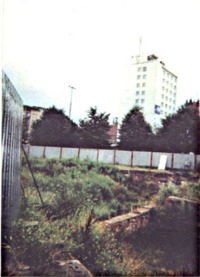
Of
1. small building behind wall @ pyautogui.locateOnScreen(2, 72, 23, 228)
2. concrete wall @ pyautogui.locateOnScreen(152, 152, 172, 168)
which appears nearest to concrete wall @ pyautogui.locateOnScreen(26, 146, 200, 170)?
concrete wall @ pyautogui.locateOnScreen(152, 152, 172, 168)

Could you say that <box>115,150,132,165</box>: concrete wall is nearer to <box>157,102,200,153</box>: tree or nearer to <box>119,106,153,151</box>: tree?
<box>119,106,153,151</box>: tree

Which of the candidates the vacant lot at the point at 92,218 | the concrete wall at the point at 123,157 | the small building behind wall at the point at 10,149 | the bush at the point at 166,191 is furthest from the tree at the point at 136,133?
the small building behind wall at the point at 10,149

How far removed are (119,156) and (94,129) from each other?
249mm

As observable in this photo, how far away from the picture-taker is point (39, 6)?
2119mm

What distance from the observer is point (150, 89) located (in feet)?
7.09

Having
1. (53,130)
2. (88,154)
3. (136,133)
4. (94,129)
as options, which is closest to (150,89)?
(136,133)

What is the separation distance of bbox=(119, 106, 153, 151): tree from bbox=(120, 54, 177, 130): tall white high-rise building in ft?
0.14

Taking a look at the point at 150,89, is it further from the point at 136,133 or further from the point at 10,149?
the point at 10,149

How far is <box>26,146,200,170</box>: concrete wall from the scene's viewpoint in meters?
2.11

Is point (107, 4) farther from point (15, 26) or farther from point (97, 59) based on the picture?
point (15, 26)

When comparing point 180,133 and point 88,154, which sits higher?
point 180,133

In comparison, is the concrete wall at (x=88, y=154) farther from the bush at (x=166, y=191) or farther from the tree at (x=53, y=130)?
the bush at (x=166, y=191)

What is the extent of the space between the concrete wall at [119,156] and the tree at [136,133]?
4 centimetres

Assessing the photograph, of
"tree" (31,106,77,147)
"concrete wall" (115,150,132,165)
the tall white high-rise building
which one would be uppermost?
the tall white high-rise building
